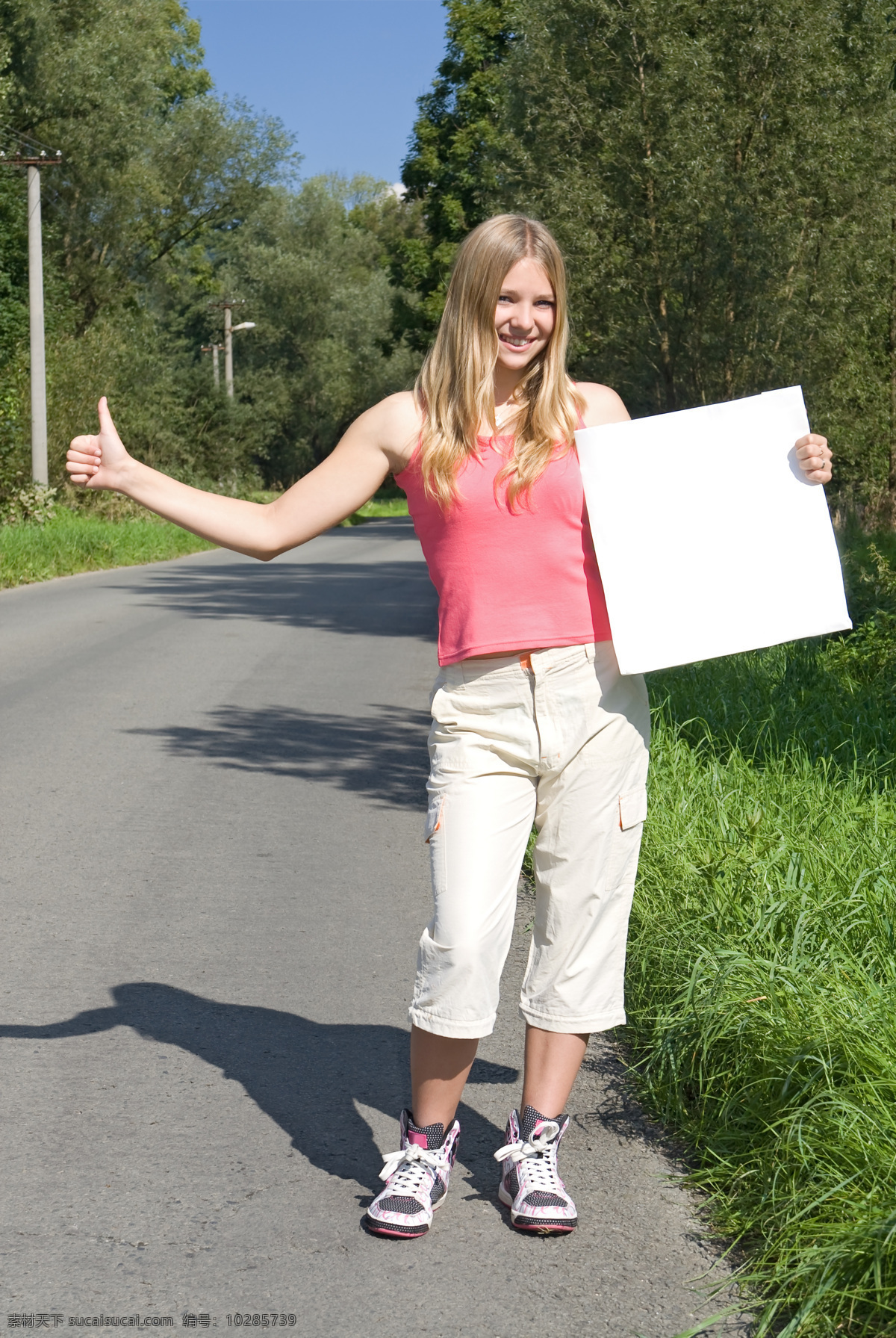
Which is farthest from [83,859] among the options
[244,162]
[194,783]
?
[244,162]

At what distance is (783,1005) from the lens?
11.3 feet

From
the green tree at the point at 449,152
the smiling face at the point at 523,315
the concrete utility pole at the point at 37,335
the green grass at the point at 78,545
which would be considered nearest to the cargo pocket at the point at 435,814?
the smiling face at the point at 523,315

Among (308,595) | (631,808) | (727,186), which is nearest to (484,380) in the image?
(631,808)

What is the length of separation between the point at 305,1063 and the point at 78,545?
21466 millimetres

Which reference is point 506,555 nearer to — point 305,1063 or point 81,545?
point 305,1063

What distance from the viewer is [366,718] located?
9.94m

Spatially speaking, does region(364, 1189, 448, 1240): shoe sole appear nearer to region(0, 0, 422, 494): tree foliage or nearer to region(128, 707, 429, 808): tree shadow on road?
region(128, 707, 429, 808): tree shadow on road

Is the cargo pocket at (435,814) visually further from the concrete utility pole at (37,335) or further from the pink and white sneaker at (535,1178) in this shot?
the concrete utility pole at (37,335)

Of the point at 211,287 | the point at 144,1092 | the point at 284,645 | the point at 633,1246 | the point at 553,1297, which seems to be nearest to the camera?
the point at 553,1297

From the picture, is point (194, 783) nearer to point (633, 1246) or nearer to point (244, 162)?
point (633, 1246)

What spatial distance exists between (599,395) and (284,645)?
11.2 m

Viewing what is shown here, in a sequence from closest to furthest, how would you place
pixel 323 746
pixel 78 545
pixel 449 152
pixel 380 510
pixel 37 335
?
pixel 323 746, pixel 78 545, pixel 37 335, pixel 449 152, pixel 380 510

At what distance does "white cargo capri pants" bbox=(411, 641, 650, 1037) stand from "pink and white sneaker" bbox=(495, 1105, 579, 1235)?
215mm

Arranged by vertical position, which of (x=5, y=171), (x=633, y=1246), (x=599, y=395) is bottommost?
(x=633, y=1246)
